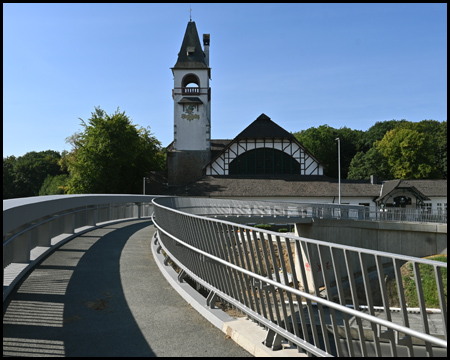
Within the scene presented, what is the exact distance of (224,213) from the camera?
32.5m

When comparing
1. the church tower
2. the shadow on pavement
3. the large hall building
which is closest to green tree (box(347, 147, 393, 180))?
the large hall building

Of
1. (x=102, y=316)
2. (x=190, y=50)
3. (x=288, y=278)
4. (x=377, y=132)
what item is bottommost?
(x=102, y=316)

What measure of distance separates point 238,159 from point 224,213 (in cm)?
2388

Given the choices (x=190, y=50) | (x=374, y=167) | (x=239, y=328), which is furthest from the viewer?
(x=374, y=167)

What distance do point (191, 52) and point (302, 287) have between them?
6167cm

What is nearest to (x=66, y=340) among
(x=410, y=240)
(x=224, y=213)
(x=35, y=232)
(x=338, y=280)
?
(x=338, y=280)

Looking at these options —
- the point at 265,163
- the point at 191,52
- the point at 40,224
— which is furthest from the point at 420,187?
the point at 40,224

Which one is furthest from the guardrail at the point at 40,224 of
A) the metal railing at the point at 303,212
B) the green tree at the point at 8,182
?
the green tree at the point at 8,182

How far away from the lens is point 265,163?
5588cm

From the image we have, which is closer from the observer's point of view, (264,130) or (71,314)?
(71,314)

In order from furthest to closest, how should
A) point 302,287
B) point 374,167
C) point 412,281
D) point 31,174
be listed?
point 31,174
point 374,167
point 412,281
point 302,287

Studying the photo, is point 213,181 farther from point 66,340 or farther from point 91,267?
point 66,340

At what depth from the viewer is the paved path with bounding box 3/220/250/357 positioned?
5016 mm

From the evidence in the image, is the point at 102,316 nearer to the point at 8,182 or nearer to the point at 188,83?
the point at 188,83
